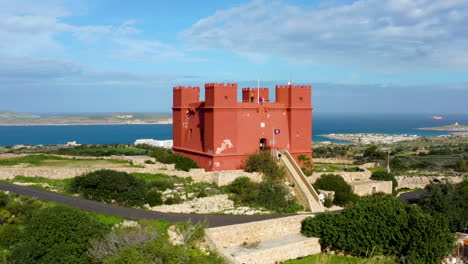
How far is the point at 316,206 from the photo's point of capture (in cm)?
2412

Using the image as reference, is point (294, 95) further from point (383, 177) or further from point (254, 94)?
point (383, 177)

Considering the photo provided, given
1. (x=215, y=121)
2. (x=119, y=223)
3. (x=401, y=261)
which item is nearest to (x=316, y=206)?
(x=401, y=261)

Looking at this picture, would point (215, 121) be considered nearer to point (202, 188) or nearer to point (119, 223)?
point (202, 188)

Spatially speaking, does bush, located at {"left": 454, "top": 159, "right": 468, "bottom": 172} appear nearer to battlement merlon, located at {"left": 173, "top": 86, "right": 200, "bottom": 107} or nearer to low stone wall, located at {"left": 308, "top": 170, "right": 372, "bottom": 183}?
low stone wall, located at {"left": 308, "top": 170, "right": 372, "bottom": 183}

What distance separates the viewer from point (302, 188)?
25.1m

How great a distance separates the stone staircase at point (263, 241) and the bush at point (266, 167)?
612 cm

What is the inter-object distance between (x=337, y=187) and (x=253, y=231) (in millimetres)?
10076

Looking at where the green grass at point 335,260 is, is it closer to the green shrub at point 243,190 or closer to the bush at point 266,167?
the green shrub at point 243,190

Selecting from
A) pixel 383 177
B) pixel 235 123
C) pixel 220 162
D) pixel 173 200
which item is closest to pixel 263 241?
pixel 173 200

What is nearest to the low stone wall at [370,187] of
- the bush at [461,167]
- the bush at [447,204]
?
the bush at [447,204]

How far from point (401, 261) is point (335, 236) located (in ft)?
9.77

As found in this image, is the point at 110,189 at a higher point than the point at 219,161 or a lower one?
lower

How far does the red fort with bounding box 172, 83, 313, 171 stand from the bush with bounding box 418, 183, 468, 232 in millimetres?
8835

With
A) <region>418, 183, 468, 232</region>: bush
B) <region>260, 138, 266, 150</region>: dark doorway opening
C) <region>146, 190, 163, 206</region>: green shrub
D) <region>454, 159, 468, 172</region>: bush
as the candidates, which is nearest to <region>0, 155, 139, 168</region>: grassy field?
<region>146, 190, 163, 206</region>: green shrub
